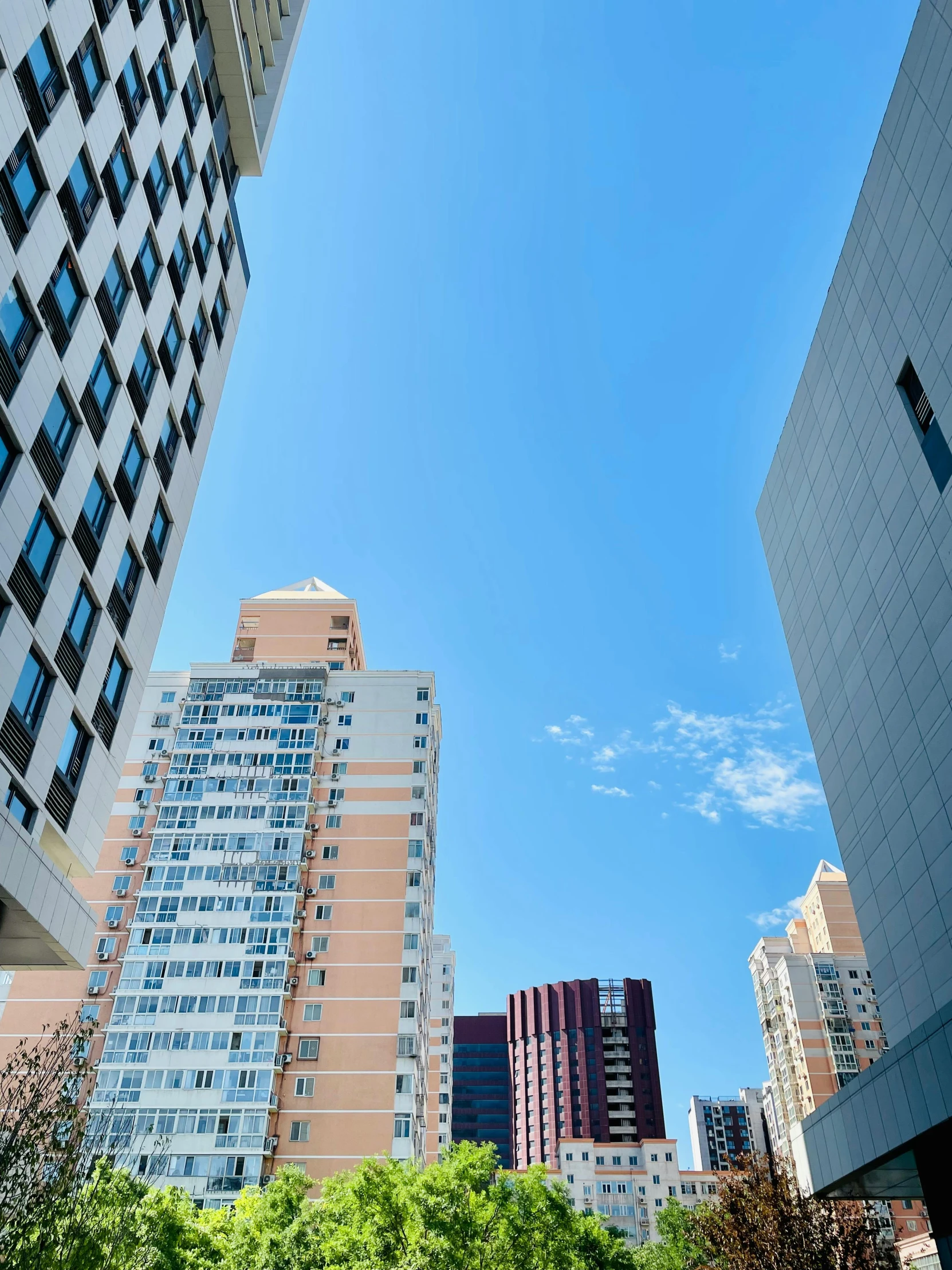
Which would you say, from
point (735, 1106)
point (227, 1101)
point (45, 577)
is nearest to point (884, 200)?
point (45, 577)

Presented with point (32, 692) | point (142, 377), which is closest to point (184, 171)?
point (142, 377)

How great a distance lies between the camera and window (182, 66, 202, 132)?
28234 millimetres

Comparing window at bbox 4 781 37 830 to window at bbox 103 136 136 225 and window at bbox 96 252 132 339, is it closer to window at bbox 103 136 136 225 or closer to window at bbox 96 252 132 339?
window at bbox 96 252 132 339

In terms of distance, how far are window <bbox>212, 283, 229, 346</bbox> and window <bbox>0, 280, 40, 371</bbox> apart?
12.4m

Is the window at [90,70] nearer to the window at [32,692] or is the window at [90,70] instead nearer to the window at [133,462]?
the window at [133,462]

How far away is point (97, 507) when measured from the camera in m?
23.0

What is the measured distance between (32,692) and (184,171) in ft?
55.6

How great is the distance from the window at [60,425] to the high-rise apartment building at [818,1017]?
246 ft

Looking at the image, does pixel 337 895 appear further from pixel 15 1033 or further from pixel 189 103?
pixel 189 103

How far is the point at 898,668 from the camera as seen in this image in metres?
23.9

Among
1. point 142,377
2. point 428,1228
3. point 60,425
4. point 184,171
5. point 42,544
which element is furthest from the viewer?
point 184,171

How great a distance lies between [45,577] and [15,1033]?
133ft

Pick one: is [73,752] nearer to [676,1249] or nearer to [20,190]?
[20,190]

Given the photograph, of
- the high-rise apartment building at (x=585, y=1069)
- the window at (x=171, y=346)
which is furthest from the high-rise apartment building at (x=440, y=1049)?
the window at (x=171, y=346)
